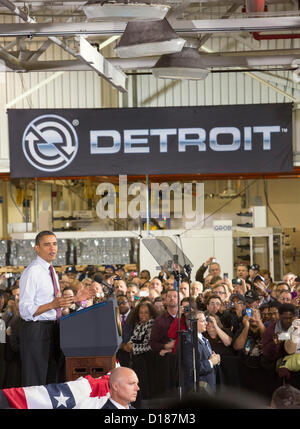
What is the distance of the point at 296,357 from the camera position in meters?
6.15

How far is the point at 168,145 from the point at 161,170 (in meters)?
0.47

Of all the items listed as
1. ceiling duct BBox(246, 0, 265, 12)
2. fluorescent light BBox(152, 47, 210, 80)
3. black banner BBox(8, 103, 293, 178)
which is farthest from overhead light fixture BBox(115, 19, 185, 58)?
black banner BBox(8, 103, 293, 178)

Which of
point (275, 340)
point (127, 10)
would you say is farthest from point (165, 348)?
point (127, 10)

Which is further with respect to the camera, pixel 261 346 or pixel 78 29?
pixel 78 29

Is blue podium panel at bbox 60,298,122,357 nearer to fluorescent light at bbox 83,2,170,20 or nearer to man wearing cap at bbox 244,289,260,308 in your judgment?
fluorescent light at bbox 83,2,170,20

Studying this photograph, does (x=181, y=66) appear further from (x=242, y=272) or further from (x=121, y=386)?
(x=242, y=272)

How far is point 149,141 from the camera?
12.9 m

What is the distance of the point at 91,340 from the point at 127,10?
8.05ft

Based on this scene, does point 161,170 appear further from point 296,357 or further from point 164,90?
point 296,357

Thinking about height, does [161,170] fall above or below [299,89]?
below

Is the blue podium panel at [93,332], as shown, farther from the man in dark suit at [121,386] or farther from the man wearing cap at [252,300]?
the man wearing cap at [252,300]

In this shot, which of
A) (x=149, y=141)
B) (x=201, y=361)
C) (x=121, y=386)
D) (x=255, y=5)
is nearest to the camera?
(x=121, y=386)

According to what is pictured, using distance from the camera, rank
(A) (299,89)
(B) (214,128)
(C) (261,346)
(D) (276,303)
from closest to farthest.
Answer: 1. (C) (261,346)
2. (D) (276,303)
3. (B) (214,128)
4. (A) (299,89)
